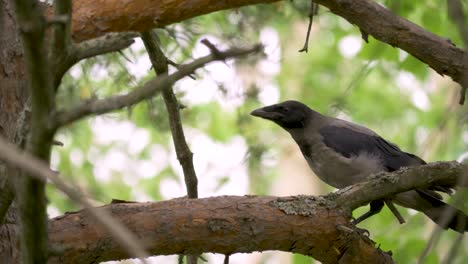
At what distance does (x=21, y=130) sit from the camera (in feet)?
8.54

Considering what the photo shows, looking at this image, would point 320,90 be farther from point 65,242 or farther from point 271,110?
point 65,242

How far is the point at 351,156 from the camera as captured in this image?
5293 mm

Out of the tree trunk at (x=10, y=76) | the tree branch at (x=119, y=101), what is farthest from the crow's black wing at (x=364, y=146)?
the tree branch at (x=119, y=101)

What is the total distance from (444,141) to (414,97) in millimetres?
11639

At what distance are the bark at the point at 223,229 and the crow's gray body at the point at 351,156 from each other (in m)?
1.37

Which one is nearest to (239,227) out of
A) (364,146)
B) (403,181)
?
(403,181)

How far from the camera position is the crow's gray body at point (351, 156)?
506cm

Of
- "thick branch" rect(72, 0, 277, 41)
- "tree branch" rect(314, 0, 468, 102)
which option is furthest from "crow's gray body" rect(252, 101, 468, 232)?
"thick branch" rect(72, 0, 277, 41)

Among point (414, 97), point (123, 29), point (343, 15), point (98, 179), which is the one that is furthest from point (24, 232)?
point (414, 97)

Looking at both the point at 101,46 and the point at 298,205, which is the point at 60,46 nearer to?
the point at 101,46

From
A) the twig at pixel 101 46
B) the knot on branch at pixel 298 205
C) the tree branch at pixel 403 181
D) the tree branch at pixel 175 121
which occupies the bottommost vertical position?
the twig at pixel 101 46

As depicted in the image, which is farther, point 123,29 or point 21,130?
point 123,29

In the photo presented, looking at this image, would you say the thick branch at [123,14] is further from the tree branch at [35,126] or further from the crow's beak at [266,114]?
the tree branch at [35,126]

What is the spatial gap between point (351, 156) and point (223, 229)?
2.00m
